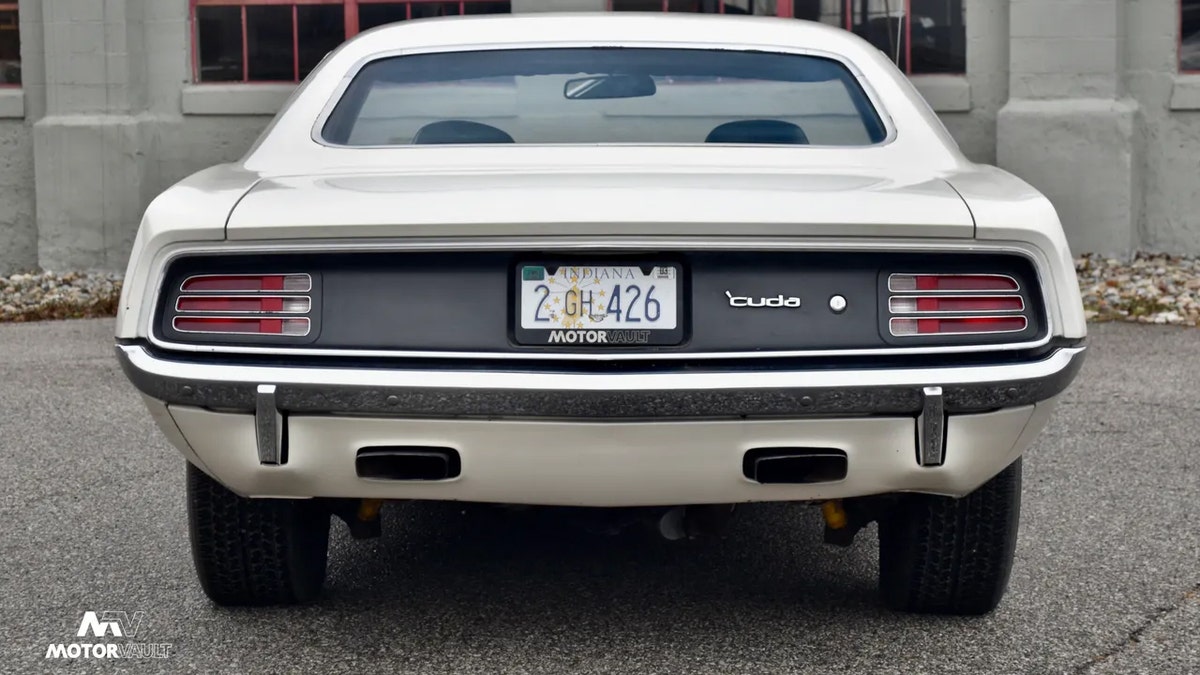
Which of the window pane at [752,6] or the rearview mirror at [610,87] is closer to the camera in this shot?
the rearview mirror at [610,87]

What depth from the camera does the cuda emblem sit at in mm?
3111

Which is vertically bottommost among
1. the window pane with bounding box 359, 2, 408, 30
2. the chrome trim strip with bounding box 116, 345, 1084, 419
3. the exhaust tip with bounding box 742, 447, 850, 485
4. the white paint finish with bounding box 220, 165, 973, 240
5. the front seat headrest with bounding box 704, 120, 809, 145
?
the exhaust tip with bounding box 742, 447, 850, 485

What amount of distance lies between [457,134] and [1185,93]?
8884 millimetres

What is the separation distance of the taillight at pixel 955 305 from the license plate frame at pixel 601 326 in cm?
43

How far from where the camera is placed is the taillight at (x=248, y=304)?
10.3 feet

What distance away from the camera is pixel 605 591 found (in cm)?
392

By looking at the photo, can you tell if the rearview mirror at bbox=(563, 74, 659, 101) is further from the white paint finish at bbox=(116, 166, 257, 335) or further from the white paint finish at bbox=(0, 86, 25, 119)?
the white paint finish at bbox=(0, 86, 25, 119)

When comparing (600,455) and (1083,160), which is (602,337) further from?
(1083,160)

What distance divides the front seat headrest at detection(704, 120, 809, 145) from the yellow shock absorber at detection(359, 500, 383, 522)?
1.18m

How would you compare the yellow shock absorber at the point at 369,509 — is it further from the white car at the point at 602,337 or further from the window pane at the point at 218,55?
the window pane at the point at 218,55

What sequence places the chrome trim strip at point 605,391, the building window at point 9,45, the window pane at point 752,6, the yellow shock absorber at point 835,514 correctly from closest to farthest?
the chrome trim strip at point 605,391 < the yellow shock absorber at point 835,514 < the window pane at point 752,6 < the building window at point 9,45

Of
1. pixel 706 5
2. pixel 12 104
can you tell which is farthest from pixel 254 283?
pixel 12 104

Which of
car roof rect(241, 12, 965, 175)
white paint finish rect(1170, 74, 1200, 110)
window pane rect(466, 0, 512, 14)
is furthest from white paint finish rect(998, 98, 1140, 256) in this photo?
car roof rect(241, 12, 965, 175)

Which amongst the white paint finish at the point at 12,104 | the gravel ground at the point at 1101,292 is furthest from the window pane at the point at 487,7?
the white paint finish at the point at 12,104
